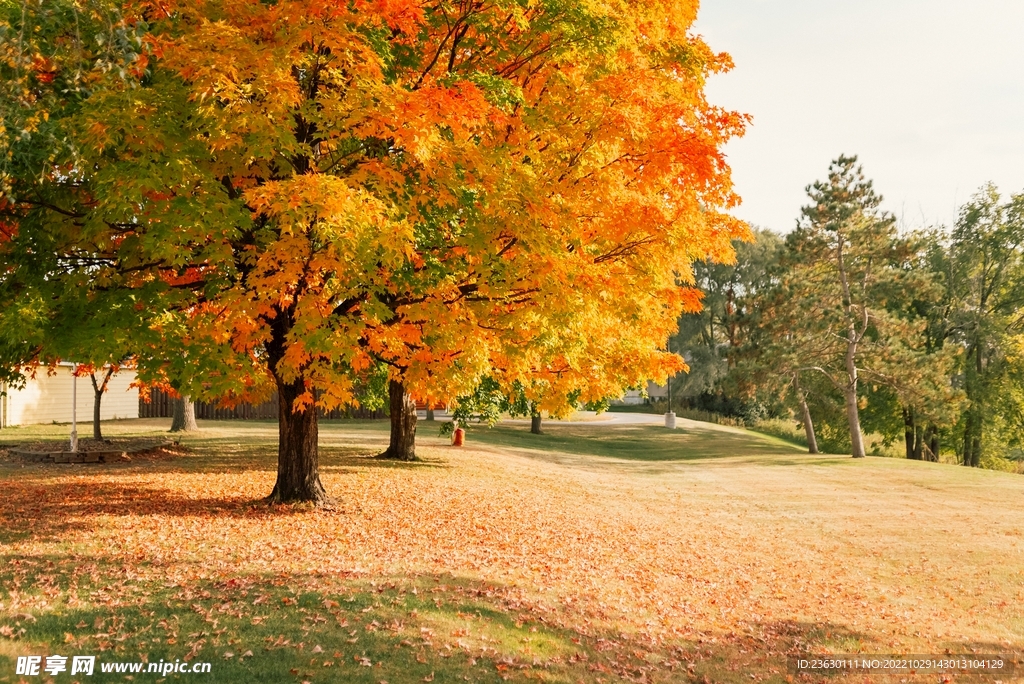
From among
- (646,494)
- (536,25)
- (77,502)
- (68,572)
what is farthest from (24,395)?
(536,25)

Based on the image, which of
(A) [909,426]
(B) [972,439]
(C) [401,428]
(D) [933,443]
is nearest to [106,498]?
(C) [401,428]

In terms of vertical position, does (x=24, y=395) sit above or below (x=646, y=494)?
above

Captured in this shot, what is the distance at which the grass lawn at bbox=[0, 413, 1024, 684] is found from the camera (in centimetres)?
752

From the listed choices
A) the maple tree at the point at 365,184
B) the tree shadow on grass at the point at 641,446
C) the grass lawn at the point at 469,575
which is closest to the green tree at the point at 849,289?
the tree shadow on grass at the point at 641,446

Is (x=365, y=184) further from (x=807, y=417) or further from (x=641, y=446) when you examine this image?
(x=807, y=417)

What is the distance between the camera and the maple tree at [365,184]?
941 cm

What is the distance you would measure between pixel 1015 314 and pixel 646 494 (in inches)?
1144

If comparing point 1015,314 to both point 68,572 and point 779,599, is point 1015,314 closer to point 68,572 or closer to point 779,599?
point 779,599

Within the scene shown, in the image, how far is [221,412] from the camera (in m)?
43.0

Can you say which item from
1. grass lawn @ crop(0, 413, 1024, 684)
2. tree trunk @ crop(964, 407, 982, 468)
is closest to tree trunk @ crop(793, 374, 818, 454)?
tree trunk @ crop(964, 407, 982, 468)

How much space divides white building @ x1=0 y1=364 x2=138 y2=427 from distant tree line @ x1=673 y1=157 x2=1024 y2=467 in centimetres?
2883

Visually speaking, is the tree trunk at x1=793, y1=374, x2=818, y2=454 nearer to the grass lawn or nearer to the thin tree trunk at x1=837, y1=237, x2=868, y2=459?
the thin tree trunk at x1=837, y1=237, x2=868, y2=459

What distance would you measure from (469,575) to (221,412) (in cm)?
3575

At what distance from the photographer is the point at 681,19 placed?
1323 centimetres
